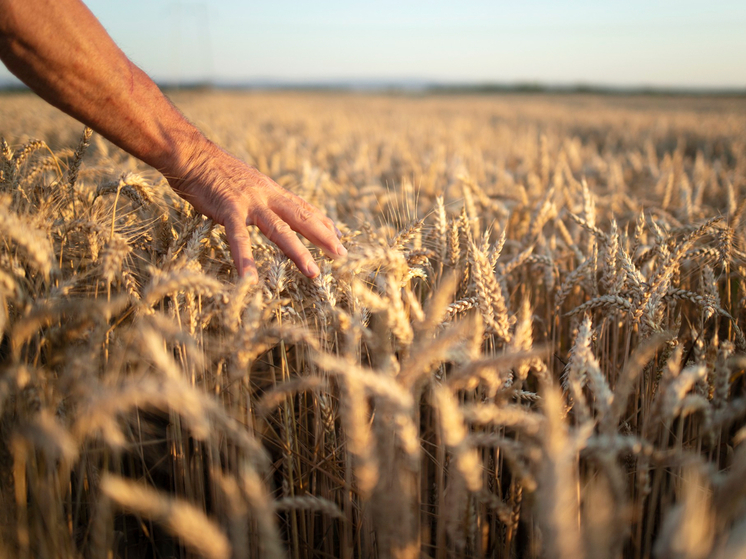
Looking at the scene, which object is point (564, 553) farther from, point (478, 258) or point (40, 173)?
point (40, 173)

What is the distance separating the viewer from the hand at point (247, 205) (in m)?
1.37

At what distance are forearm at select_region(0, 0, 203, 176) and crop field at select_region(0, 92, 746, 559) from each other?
0.55ft

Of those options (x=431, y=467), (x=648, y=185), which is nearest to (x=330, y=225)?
(x=431, y=467)

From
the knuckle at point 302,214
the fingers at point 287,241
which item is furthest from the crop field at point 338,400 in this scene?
the knuckle at point 302,214

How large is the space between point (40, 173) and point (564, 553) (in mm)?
2035

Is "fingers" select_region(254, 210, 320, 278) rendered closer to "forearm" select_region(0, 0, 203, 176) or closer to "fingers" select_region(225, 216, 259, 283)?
"fingers" select_region(225, 216, 259, 283)

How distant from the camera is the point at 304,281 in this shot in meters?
1.38

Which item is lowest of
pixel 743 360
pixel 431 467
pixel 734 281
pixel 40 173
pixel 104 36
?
pixel 431 467

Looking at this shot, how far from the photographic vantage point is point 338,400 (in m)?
1.33

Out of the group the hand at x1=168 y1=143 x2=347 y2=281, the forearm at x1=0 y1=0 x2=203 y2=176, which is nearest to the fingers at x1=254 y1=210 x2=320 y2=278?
the hand at x1=168 y1=143 x2=347 y2=281

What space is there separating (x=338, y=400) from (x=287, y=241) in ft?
1.66

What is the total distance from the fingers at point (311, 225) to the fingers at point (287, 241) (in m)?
0.04

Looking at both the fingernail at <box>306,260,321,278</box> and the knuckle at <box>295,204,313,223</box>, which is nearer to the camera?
the fingernail at <box>306,260,321,278</box>

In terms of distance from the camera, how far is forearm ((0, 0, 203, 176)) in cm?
123
